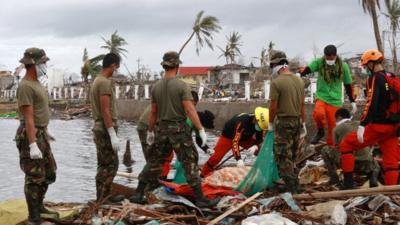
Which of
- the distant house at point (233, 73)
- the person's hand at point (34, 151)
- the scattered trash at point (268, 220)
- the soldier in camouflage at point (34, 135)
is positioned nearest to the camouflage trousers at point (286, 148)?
the scattered trash at point (268, 220)

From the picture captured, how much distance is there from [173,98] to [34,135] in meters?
1.64

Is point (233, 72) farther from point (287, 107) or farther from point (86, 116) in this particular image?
point (287, 107)

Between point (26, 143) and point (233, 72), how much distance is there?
2371 inches

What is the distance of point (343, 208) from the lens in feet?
19.4

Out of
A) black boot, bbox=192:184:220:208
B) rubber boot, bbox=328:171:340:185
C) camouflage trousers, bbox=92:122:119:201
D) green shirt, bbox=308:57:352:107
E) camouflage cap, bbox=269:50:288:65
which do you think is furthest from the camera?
green shirt, bbox=308:57:352:107

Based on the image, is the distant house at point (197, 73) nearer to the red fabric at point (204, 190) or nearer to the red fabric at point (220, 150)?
the red fabric at point (220, 150)

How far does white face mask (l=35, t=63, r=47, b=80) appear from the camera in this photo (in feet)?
19.7

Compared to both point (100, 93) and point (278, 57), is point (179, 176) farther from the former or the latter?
point (278, 57)

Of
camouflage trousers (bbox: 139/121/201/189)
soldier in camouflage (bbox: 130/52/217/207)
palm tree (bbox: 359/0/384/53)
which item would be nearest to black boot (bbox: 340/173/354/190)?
soldier in camouflage (bbox: 130/52/217/207)

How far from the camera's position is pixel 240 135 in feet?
26.1

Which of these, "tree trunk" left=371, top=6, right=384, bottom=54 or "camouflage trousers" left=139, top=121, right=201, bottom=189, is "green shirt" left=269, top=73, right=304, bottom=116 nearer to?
"camouflage trousers" left=139, top=121, right=201, bottom=189

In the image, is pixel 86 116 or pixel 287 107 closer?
pixel 287 107

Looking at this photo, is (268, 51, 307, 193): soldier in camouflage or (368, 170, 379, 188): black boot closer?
(268, 51, 307, 193): soldier in camouflage

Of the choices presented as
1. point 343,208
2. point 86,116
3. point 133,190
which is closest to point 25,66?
point 133,190
